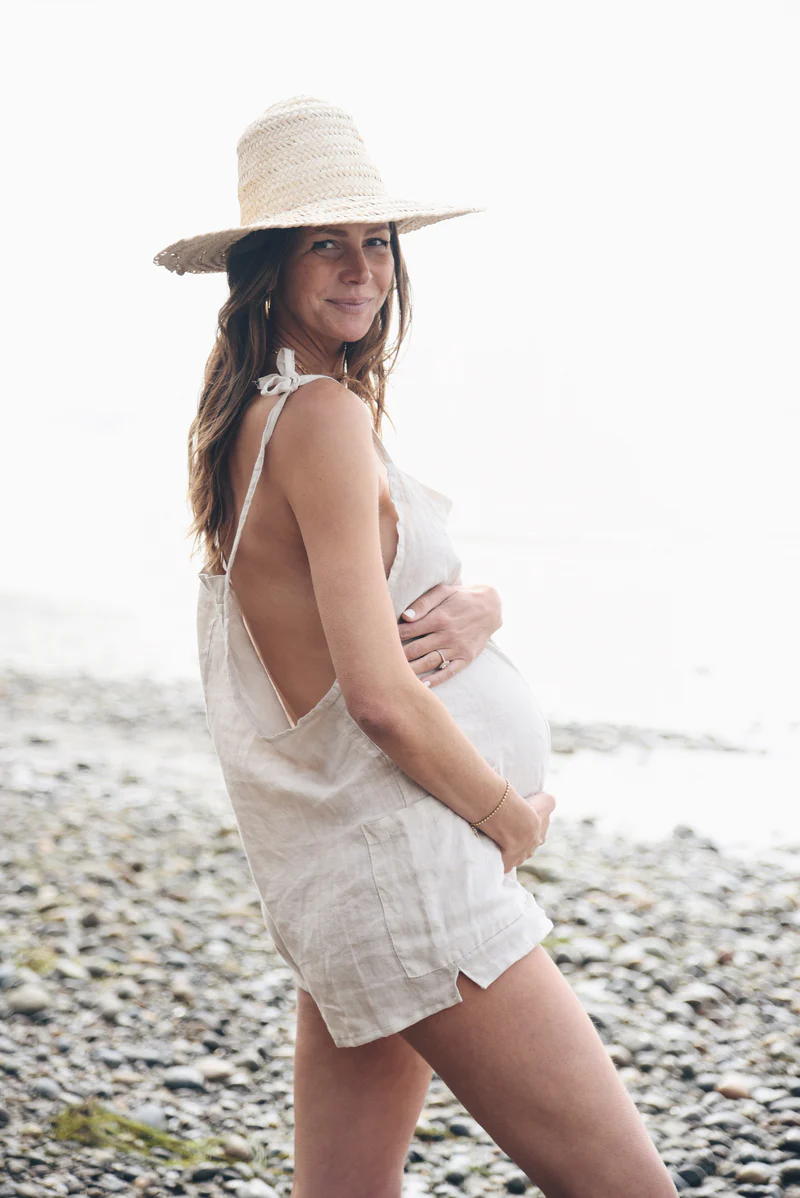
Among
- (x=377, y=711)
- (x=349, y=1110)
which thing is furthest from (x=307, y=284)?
(x=349, y=1110)

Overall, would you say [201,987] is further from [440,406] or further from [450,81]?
[450,81]

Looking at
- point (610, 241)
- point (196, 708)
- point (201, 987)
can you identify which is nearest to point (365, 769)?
point (201, 987)

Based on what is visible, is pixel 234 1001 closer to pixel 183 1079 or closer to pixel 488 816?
pixel 183 1079

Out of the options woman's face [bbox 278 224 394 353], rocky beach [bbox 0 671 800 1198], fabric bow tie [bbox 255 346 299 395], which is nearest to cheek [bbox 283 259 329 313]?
woman's face [bbox 278 224 394 353]

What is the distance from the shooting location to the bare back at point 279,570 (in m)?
1.73

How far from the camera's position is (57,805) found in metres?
5.68

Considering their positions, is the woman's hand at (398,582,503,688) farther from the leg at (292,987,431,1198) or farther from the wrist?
the leg at (292,987,431,1198)

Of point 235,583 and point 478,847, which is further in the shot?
point 235,583

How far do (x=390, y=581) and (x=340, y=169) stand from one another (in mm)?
717

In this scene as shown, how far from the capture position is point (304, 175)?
1876 millimetres

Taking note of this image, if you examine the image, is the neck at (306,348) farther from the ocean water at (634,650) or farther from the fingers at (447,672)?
the ocean water at (634,650)

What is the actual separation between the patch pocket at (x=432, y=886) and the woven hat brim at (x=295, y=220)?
93cm

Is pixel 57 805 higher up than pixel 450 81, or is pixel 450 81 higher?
pixel 450 81

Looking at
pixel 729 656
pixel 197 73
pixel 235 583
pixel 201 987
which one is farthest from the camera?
pixel 197 73
